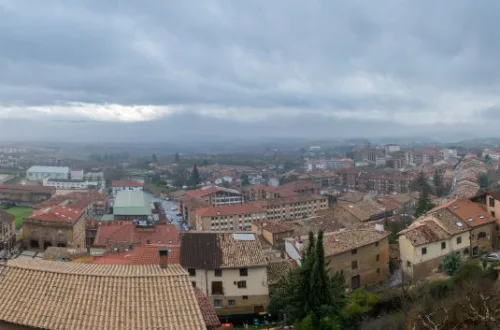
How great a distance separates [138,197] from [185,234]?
127ft

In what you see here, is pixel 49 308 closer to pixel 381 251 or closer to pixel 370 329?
pixel 370 329

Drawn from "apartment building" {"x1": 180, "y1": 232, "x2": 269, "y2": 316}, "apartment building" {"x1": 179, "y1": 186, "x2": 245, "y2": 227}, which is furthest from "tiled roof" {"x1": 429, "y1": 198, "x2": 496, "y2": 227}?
"apartment building" {"x1": 179, "y1": 186, "x2": 245, "y2": 227}

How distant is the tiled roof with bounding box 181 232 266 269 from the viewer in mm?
19859

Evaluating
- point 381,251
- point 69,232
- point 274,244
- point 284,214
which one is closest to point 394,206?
point 284,214

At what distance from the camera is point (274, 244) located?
32031 millimetres

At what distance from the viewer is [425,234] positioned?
73.6 ft

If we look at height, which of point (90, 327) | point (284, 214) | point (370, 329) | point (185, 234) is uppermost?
point (90, 327)

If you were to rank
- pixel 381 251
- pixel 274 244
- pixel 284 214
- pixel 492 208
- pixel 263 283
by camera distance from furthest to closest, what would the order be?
pixel 284 214, pixel 274 244, pixel 492 208, pixel 381 251, pixel 263 283

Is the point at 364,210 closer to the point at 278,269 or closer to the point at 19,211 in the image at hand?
the point at 278,269

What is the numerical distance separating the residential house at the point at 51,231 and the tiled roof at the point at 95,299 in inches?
1289

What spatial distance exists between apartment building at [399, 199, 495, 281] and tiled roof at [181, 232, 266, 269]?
6.82 meters

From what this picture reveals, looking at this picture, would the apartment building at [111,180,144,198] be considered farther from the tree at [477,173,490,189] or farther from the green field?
the tree at [477,173,490,189]

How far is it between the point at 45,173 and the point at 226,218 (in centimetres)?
6293

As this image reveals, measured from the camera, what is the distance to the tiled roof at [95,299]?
7.22m
